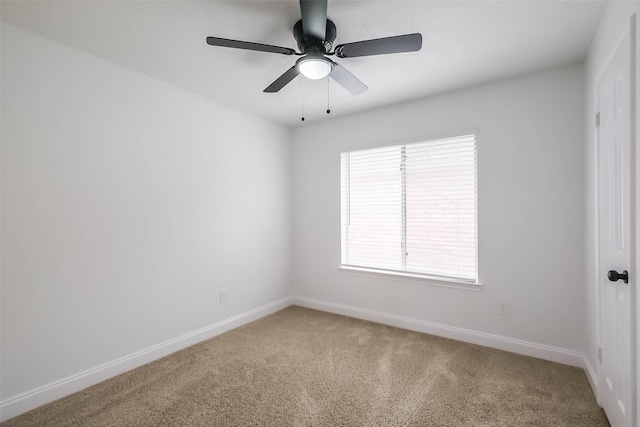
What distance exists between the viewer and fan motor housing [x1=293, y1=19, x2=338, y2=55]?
1.76 meters

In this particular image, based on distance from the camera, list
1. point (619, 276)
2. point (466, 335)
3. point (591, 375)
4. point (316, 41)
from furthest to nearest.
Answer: point (466, 335) < point (591, 375) < point (316, 41) < point (619, 276)

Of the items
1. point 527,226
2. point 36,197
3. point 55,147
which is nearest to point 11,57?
point 55,147

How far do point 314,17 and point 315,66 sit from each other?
0.32m

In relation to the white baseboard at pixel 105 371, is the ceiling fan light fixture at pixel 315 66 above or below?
above

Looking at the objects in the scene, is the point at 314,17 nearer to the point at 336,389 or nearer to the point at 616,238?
the point at 616,238

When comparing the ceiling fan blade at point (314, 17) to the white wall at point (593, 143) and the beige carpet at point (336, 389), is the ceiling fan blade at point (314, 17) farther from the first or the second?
the beige carpet at point (336, 389)

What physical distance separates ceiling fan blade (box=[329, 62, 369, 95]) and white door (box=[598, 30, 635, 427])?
1.40 metres

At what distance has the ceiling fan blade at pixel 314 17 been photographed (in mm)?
1438

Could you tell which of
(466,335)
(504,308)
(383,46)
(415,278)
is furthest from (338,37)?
(466,335)

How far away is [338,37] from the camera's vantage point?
6.66 feet

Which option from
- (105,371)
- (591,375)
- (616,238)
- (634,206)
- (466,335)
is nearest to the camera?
(634,206)

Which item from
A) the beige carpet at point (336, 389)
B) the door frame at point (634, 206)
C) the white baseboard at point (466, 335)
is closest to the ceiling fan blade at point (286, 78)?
the door frame at point (634, 206)

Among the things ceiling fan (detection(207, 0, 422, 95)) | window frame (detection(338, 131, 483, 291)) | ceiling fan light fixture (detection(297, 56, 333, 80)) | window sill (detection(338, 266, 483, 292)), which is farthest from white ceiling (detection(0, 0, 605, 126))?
window sill (detection(338, 266, 483, 292))

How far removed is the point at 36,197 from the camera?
1.97 metres
